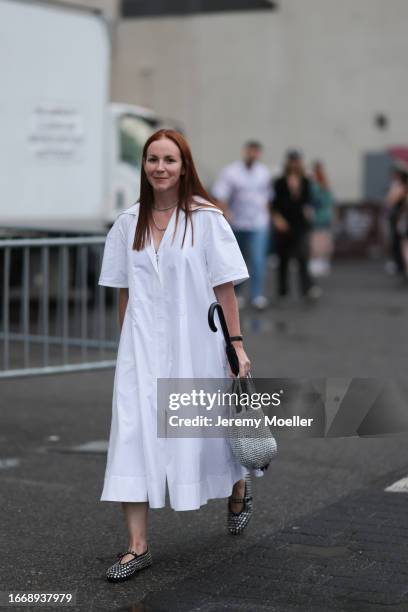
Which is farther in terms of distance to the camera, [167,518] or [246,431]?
[167,518]

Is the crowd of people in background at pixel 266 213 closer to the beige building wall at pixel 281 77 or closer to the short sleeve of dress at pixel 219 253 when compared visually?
the short sleeve of dress at pixel 219 253

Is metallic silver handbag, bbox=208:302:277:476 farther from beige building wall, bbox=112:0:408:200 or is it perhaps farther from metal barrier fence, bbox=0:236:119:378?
beige building wall, bbox=112:0:408:200

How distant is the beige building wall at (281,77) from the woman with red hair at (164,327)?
77.3 ft

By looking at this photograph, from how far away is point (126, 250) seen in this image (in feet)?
17.3

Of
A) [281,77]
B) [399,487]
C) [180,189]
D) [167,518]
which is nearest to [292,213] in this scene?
[399,487]

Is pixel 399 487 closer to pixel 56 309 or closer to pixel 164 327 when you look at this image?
pixel 164 327

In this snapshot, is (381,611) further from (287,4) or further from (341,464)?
(287,4)

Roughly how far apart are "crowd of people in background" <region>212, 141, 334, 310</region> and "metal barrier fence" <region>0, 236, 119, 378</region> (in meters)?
4.90

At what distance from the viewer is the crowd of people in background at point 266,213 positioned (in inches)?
591

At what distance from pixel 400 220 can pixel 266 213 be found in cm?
472

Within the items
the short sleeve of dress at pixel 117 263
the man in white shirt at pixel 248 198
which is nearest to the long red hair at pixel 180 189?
the short sleeve of dress at pixel 117 263

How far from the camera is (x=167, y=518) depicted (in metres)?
6.04

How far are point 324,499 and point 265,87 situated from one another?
23.5 metres

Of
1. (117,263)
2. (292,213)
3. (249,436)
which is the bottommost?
(249,436)
